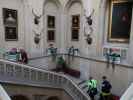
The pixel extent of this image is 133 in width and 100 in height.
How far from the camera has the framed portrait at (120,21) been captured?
866 centimetres

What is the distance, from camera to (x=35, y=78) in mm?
8258

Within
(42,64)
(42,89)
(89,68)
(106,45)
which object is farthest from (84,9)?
(42,89)

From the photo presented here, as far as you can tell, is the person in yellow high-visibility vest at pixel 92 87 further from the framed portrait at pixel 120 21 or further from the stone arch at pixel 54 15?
the stone arch at pixel 54 15

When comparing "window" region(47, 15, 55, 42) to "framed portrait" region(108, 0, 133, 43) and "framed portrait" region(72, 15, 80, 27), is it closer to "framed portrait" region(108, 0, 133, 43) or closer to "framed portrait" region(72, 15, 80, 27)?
"framed portrait" region(72, 15, 80, 27)

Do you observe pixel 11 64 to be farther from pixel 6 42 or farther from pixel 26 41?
pixel 26 41

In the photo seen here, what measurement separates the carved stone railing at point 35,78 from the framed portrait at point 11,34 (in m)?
2.57

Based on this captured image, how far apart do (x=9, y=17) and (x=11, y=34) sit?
1.06 m

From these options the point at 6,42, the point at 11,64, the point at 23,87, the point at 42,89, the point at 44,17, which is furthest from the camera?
the point at 44,17

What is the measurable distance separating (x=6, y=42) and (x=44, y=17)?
3.43m

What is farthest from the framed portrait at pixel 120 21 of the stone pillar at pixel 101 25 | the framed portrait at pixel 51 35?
the framed portrait at pixel 51 35

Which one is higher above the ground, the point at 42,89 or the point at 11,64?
the point at 11,64

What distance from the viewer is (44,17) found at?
11.1 m

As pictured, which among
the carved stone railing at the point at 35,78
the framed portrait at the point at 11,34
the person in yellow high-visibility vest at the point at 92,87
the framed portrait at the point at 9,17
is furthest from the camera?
the framed portrait at the point at 11,34

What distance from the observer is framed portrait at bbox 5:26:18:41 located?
9.21m
